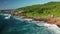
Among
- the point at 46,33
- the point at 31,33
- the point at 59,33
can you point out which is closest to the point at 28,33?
the point at 31,33

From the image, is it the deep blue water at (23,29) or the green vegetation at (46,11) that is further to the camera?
the green vegetation at (46,11)

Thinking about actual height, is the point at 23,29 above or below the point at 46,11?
above

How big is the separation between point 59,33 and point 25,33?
10.1 ft

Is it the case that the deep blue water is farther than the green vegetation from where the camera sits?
No

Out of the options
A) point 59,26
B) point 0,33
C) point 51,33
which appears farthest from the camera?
point 59,26

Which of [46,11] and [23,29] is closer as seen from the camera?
[23,29]

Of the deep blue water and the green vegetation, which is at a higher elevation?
the deep blue water

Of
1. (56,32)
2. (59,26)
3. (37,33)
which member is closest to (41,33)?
(37,33)

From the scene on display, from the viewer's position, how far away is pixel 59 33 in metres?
15.9

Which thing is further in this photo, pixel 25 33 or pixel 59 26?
pixel 59 26

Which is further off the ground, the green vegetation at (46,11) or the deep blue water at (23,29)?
the deep blue water at (23,29)

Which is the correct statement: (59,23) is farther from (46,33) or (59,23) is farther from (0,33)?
(0,33)

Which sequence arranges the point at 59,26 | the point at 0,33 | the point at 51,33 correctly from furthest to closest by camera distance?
the point at 59,26
the point at 51,33
the point at 0,33

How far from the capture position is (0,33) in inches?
569
